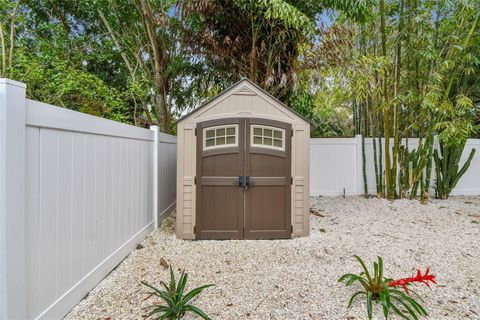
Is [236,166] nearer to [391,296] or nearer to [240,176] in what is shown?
[240,176]

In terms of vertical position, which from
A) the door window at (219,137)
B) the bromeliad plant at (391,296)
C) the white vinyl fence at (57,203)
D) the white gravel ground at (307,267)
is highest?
the door window at (219,137)

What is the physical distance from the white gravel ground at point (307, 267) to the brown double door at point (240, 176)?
199 millimetres

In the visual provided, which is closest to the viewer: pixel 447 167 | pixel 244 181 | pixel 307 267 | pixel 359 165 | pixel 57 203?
pixel 57 203

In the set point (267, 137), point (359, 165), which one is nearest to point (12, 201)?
point (267, 137)

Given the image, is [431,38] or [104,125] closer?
[104,125]

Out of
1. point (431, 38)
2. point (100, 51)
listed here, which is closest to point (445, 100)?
point (431, 38)

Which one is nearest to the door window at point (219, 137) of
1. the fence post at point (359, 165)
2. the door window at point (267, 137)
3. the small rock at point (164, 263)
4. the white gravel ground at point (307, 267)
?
the door window at point (267, 137)

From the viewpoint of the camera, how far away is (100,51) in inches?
225

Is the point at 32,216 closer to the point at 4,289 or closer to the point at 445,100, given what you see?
the point at 4,289

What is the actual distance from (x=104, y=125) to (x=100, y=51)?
4.49m

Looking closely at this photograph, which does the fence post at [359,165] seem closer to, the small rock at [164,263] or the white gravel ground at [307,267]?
the white gravel ground at [307,267]

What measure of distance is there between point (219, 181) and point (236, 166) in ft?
0.92

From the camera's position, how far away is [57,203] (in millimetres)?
1583

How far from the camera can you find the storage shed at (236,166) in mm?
3205
